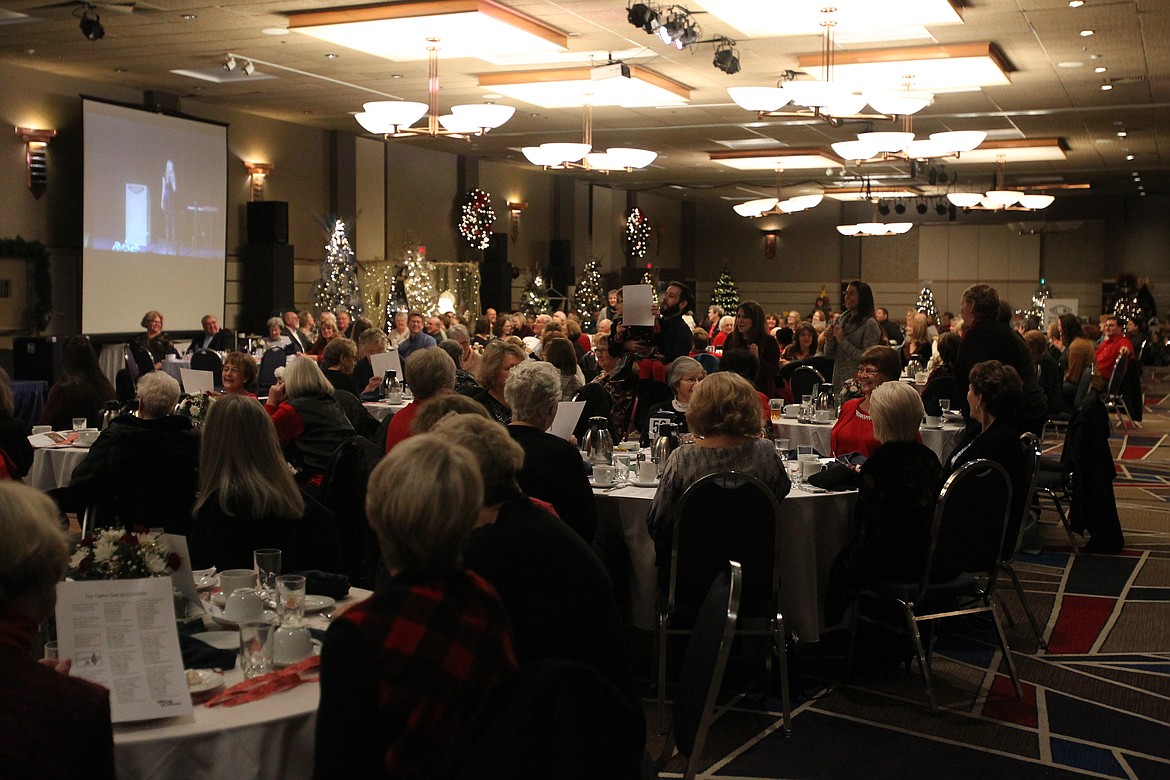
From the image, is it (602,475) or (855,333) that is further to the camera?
(855,333)

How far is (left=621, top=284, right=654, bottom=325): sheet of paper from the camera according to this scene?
23.9 feet

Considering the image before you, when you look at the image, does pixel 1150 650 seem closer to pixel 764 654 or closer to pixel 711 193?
pixel 764 654

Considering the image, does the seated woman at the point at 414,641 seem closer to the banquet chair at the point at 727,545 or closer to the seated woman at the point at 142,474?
the banquet chair at the point at 727,545

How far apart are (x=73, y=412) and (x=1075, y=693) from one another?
231 inches

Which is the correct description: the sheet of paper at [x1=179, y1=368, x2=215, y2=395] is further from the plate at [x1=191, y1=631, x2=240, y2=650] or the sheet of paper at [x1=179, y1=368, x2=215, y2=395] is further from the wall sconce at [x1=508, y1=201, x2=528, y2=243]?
the wall sconce at [x1=508, y1=201, x2=528, y2=243]

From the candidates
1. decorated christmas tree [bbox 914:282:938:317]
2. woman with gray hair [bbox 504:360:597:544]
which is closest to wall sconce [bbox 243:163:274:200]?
woman with gray hair [bbox 504:360:597:544]

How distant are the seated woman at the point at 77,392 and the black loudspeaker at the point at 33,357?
4.69 metres

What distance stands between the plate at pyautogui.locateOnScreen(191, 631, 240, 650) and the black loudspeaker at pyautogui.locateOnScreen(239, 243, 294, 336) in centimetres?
1194

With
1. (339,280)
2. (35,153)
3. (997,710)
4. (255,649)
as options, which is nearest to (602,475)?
(997,710)

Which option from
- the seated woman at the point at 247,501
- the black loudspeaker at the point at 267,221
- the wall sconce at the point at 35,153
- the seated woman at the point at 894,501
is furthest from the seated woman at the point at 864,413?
the black loudspeaker at the point at 267,221

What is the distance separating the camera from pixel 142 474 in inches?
183

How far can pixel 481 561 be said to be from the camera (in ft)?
8.05

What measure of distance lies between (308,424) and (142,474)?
1.04 m

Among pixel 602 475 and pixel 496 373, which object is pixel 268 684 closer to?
pixel 602 475
